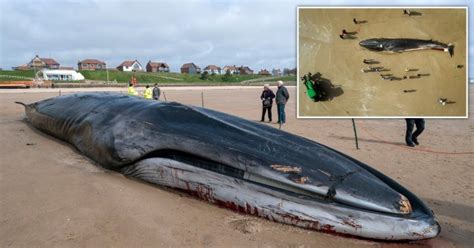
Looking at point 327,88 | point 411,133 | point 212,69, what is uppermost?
point 212,69

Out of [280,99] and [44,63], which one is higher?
[44,63]

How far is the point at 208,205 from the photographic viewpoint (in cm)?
442

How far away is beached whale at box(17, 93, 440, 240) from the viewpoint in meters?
3.64

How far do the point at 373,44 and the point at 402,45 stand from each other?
54 centimetres

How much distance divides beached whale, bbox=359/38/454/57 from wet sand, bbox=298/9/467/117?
79 mm

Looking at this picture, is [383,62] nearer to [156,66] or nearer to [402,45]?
[402,45]

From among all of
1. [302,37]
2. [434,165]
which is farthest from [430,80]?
[302,37]

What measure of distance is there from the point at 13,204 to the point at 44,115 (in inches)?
178

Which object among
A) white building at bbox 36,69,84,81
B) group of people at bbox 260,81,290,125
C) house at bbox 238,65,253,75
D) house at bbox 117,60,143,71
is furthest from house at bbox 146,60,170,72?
group of people at bbox 260,81,290,125

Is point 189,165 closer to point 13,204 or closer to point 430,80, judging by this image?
point 13,204

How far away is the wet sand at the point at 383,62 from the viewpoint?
23.5 feet

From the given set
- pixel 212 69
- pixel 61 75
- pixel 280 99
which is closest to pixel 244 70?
pixel 212 69

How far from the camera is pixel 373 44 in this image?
7398mm

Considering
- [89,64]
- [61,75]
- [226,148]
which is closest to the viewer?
[226,148]
